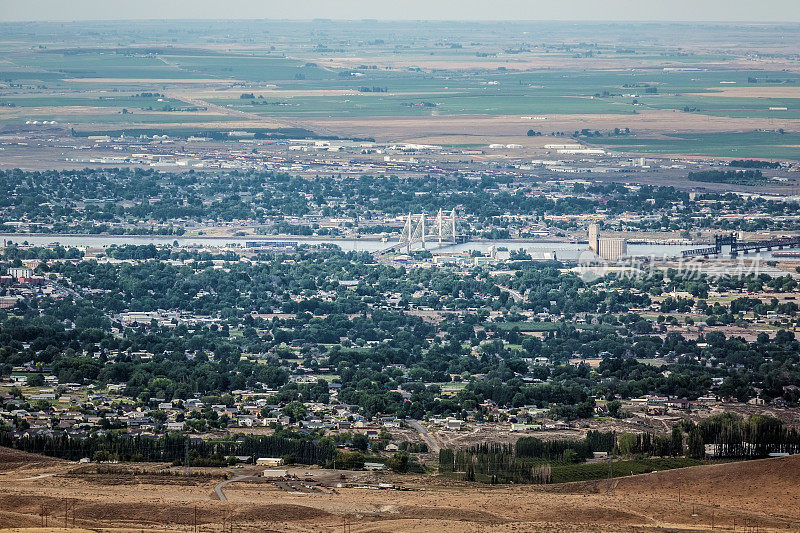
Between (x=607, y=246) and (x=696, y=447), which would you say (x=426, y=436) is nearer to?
(x=696, y=447)

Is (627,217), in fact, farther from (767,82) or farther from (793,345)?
(767,82)

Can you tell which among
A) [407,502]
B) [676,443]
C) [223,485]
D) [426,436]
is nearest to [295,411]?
[426,436]

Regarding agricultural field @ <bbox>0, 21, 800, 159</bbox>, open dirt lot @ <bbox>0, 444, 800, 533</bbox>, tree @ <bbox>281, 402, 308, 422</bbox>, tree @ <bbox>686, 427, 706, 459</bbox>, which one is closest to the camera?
open dirt lot @ <bbox>0, 444, 800, 533</bbox>

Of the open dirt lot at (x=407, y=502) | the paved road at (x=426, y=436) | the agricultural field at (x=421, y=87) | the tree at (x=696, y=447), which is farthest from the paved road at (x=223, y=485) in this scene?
the agricultural field at (x=421, y=87)

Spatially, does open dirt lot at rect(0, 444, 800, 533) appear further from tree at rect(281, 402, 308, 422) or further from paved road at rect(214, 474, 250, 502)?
tree at rect(281, 402, 308, 422)

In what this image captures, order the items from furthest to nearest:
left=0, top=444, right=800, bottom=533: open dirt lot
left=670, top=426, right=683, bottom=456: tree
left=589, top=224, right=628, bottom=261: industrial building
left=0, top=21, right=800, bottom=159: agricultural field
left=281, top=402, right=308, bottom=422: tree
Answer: left=0, top=21, right=800, bottom=159: agricultural field
left=589, top=224, right=628, bottom=261: industrial building
left=281, top=402, right=308, bottom=422: tree
left=670, top=426, right=683, bottom=456: tree
left=0, top=444, right=800, bottom=533: open dirt lot

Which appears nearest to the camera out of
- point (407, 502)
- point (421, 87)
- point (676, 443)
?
point (407, 502)

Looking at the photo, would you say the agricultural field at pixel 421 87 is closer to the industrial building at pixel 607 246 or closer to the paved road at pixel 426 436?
the industrial building at pixel 607 246

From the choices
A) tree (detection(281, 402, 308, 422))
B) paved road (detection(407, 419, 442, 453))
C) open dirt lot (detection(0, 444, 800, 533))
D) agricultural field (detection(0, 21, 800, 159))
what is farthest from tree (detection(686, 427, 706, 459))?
agricultural field (detection(0, 21, 800, 159))
